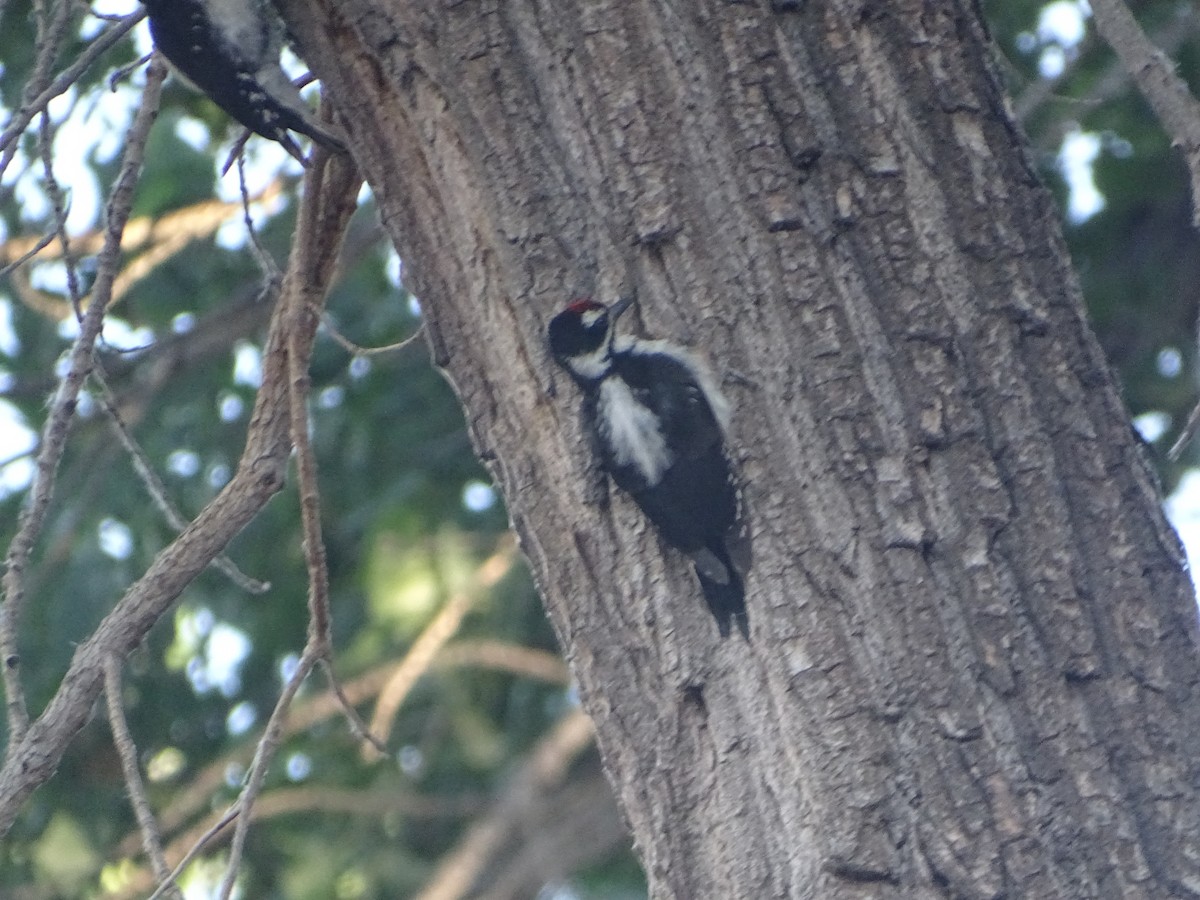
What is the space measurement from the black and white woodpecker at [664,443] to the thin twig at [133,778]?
73 centimetres

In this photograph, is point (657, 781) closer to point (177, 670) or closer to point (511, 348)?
point (511, 348)

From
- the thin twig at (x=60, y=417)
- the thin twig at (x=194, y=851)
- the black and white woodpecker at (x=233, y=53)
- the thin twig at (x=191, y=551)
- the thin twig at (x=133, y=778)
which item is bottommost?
the thin twig at (x=194, y=851)

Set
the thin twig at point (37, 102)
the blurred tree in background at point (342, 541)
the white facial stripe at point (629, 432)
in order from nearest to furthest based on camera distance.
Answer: the white facial stripe at point (629, 432) → the thin twig at point (37, 102) → the blurred tree in background at point (342, 541)

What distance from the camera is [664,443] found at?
2010 mm

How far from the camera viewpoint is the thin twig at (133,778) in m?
1.96

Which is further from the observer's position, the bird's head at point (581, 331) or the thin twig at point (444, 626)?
the thin twig at point (444, 626)

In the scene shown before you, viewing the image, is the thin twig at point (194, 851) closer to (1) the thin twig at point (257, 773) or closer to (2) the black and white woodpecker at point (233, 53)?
(1) the thin twig at point (257, 773)

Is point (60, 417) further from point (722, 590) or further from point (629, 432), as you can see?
point (722, 590)

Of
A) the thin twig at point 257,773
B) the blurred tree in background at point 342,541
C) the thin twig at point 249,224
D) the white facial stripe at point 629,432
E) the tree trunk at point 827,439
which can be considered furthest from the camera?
the blurred tree in background at point 342,541

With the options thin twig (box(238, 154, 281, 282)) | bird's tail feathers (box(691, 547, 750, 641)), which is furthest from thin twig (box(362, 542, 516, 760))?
bird's tail feathers (box(691, 547, 750, 641))

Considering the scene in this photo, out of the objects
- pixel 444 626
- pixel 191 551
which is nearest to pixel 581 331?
pixel 191 551

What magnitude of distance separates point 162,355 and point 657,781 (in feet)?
10.7

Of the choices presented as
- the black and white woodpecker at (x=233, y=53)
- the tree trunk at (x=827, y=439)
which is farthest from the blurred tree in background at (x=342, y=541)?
the tree trunk at (x=827, y=439)

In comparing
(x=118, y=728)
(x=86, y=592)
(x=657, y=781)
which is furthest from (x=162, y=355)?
(x=657, y=781)
